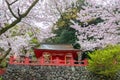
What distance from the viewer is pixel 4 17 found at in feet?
33.3

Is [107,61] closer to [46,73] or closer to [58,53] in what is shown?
[46,73]

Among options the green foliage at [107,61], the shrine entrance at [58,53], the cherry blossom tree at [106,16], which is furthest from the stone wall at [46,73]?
the cherry blossom tree at [106,16]

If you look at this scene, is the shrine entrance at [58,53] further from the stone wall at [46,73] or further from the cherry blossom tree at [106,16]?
the cherry blossom tree at [106,16]

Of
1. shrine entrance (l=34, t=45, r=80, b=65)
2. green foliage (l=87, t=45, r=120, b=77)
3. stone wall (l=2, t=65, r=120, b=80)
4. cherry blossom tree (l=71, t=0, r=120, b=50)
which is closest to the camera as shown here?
cherry blossom tree (l=71, t=0, r=120, b=50)

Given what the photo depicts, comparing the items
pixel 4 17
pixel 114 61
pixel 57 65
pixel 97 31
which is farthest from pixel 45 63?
pixel 97 31

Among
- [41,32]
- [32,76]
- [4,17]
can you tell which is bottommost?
[32,76]

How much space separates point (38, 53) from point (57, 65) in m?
3.57

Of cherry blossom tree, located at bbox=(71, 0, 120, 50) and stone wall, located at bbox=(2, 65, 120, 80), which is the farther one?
stone wall, located at bbox=(2, 65, 120, 80)

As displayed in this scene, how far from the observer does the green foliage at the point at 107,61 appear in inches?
768

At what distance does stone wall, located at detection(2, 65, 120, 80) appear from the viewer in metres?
20.8

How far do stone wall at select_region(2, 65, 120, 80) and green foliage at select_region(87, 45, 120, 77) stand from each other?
98 centimetres

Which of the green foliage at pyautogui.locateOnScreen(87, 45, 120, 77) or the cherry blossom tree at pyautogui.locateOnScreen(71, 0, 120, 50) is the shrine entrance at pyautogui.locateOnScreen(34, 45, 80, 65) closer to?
the green foliage at pyautogui.locateOnScreen(87, 45, 120, 77)

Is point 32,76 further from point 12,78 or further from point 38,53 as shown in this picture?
point 38,53

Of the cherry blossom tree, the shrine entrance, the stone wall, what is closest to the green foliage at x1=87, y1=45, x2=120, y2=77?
the stone wall
